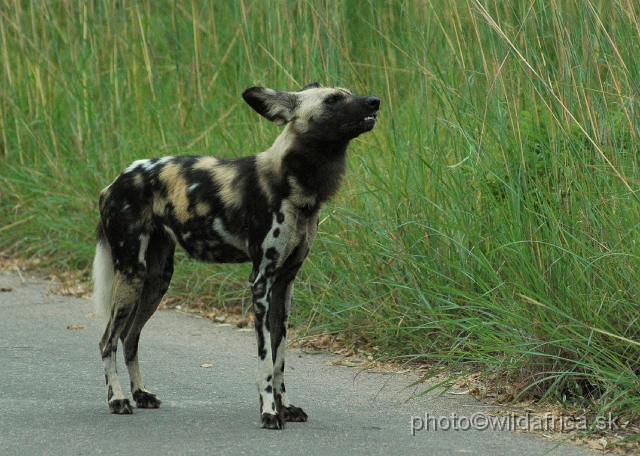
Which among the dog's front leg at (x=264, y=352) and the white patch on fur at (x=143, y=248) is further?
the white patch on fur at (x=143, y=248)

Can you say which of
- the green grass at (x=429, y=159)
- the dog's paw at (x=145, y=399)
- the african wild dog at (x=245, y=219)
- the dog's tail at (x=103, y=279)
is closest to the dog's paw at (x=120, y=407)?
the african wild dog at (x=245, y=219)

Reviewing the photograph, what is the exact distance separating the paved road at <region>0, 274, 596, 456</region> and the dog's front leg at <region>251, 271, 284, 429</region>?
0.08 m

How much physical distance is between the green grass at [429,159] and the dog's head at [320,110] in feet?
2.36

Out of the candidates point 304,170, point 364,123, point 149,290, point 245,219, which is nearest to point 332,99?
point 364,123

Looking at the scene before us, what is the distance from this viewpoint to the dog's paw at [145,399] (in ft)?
14.9

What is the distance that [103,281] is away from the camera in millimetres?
4820

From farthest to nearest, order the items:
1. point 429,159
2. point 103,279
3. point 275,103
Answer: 1. point 429,159
2. point 103,279
3. point 275,103

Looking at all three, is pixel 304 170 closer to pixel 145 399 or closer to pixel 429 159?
pixel 145 399

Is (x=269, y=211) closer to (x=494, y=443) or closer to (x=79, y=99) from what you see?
(x=494, y=443)

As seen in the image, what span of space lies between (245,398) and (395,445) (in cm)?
106

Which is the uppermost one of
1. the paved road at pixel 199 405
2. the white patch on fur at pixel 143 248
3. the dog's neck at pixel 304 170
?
the dog's neck at pixel 304 170

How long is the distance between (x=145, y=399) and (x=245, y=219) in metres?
0.93

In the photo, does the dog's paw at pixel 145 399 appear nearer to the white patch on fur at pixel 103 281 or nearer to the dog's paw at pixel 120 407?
the dog's paw at pixel 120 407

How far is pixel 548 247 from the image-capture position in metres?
4.52
